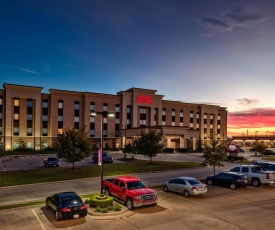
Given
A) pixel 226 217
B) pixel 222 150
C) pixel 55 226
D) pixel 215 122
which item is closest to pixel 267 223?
pixel 226 217

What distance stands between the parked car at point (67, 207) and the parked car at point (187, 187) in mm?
9056

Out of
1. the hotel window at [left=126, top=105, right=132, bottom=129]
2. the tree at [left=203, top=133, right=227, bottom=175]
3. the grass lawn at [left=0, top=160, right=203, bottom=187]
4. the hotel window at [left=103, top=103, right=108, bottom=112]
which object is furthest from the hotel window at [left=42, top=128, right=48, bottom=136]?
the tree at [left=203, top=133, right=227, bottom=175]

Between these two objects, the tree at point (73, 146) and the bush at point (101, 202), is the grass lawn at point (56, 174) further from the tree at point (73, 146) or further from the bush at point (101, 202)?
the bush at point (101, 202)

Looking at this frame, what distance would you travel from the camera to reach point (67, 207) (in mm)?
16047

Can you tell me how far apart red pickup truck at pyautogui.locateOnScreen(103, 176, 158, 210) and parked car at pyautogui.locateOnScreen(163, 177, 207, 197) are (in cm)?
398

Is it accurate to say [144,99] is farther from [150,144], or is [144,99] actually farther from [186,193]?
[186,193]

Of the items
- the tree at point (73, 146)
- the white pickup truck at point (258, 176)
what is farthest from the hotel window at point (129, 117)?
the white pickup truck at point (258, 176)

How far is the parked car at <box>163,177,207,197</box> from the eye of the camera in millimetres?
21719

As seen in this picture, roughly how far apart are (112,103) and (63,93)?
14589mm

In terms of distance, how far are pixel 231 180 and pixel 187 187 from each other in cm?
571

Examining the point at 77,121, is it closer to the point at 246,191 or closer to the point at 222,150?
the point at 222,150

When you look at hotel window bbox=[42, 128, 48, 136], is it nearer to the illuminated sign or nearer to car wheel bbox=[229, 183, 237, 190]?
the illuminated sign

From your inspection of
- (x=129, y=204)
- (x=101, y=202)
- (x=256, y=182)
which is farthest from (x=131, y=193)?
(x=256, y=182)

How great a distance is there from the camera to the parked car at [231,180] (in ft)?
81.8
